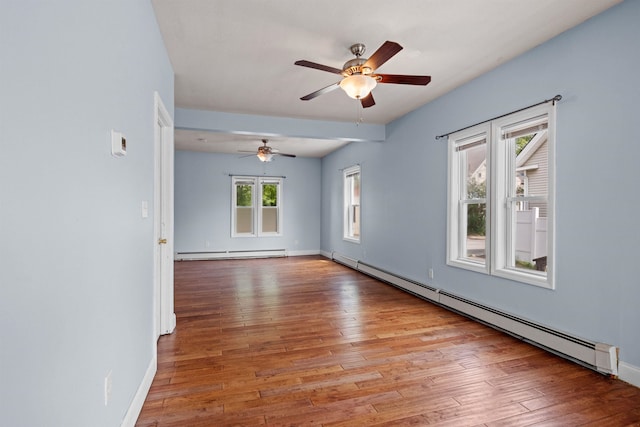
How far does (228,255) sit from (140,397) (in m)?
6.66

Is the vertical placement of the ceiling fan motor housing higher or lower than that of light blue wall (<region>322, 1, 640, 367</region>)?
higher

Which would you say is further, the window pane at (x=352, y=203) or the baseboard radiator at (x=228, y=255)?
the baseboard radiator at (x=228, y=255)

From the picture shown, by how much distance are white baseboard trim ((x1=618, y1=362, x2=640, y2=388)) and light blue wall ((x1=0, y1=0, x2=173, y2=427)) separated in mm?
3310

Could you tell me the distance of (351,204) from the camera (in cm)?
766

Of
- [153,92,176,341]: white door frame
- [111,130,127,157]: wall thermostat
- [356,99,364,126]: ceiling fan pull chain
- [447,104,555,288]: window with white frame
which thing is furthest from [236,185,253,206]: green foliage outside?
[111,130,127,157]: wall thermostat

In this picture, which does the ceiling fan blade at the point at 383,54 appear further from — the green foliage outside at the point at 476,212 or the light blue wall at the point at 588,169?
the green foliage outside at the point at 476,212

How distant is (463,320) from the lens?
12.5 ft

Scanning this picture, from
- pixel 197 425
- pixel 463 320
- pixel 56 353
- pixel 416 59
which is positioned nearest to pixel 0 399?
pixel 56 353

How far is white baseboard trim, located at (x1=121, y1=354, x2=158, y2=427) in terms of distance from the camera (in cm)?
182

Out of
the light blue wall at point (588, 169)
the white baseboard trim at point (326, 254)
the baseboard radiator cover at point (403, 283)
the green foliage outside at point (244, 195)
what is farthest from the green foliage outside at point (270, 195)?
the light blue wall at point (588, 169)

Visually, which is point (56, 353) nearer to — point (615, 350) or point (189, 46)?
point (189, 46)

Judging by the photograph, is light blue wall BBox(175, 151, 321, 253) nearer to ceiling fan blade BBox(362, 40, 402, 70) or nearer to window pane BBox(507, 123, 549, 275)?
window pane BBox(507, 123, 549, 275)

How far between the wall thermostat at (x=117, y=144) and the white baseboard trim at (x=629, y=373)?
11.7ft

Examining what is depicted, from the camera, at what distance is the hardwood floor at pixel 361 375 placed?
2027mm
